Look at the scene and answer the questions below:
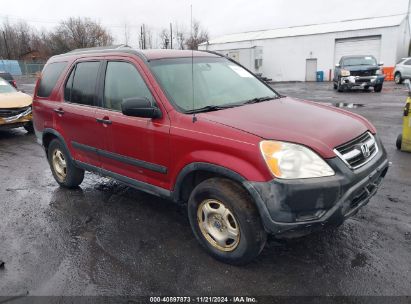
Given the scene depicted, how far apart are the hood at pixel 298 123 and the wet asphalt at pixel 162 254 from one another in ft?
3.47

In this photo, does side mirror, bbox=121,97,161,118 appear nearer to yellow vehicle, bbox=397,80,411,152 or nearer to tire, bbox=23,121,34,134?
Result: yellow vehicle, bbox=397,80,411,152

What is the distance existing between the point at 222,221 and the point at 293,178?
809 millimetres

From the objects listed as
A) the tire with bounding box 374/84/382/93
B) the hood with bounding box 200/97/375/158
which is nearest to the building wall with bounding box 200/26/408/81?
the tire with bounding box 374/84/382/93

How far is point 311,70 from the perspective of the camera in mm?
34281

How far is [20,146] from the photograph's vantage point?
337 inches

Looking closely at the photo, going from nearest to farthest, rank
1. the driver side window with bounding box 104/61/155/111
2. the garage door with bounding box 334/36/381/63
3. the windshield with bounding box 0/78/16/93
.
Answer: the driver side window with bounding box 104/61/155/111
the windshield with bounding box 0/78/16/93
the garage door with bounding box 334/36/381/63

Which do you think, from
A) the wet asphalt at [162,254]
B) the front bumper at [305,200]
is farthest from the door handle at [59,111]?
the front bumper at [305,200]

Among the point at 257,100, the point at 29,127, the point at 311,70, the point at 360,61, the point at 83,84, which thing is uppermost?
the point at 360,61

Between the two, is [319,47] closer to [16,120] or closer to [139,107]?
[16,120]

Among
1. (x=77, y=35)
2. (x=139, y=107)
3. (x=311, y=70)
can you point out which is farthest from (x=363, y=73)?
(x=77, y=35)

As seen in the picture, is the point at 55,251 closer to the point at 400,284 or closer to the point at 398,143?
the point at 400,284

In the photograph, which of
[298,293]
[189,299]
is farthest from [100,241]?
[298,293]

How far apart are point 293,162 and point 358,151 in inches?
28.3

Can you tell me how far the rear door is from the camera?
441 cm
